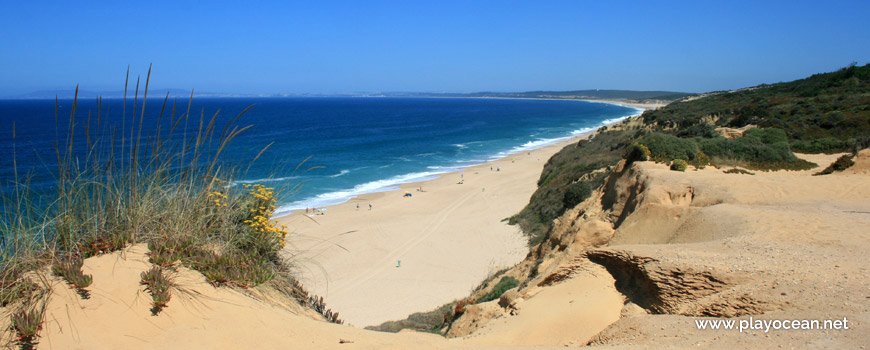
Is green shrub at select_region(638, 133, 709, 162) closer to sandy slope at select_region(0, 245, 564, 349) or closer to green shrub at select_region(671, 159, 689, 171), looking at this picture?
green shrub at select_region(671, 159, 689, 171)

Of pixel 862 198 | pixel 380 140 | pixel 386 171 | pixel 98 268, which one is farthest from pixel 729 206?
pixel 380 140

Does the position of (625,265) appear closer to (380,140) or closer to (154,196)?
(154,196)

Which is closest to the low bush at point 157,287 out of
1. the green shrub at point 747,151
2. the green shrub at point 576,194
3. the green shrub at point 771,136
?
the green shrub at point 576,194

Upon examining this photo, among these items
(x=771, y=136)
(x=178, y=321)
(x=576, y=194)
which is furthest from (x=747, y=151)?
(x=178, y=321)

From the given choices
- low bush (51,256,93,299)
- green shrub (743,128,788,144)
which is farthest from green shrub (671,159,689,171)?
low bush (51,256,93,299)

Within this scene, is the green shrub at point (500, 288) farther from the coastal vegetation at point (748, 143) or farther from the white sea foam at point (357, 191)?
the white sea foam at point (357, 191)

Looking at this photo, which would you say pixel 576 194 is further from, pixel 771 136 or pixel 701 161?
pixel 771 136
